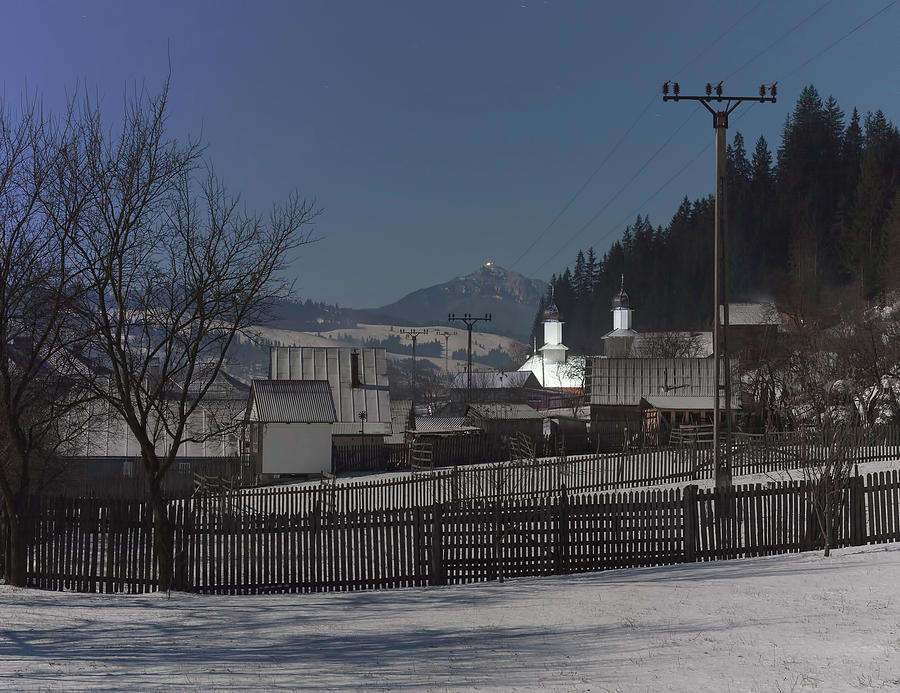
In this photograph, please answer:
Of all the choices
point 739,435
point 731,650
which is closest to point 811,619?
point 731,650

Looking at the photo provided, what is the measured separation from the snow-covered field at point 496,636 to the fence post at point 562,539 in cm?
120

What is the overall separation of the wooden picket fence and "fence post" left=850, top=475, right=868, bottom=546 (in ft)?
0.06

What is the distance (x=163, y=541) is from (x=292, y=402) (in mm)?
28572

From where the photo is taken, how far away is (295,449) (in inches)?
1662

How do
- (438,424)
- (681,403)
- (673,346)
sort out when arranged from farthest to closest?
(673,346) → (438,424) → (681,403)

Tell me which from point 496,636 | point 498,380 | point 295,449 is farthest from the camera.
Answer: point 498,380

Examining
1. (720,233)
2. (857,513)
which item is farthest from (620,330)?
(857,513)

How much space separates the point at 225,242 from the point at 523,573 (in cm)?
783

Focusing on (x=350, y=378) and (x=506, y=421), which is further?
(x=506, y=421)

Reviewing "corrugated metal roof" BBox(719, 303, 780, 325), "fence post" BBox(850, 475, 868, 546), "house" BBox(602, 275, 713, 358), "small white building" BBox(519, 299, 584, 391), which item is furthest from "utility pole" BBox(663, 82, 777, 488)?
"small white building" BBox(519, 299, 584, 391)

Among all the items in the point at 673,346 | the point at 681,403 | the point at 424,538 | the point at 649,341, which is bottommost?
the point at 424,538

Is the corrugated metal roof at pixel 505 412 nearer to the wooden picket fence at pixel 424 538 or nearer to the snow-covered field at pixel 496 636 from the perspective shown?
the wooden picket fence at pixel 424 538

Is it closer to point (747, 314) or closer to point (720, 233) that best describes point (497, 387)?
point (747, 314)

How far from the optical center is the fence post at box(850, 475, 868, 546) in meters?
16.6
